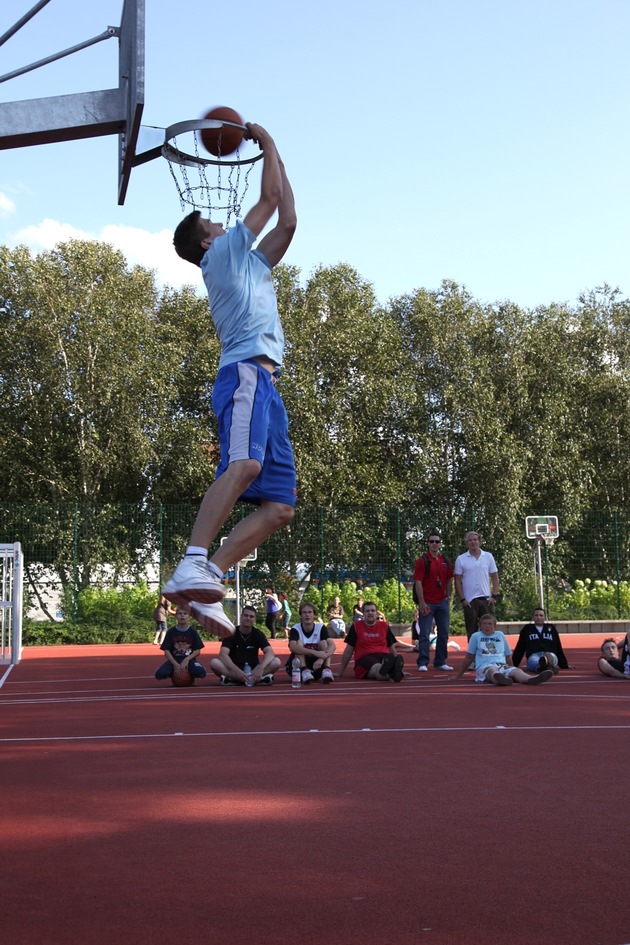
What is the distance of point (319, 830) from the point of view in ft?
13.3

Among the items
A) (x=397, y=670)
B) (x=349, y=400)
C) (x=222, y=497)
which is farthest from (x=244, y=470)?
(x=349, y=400)

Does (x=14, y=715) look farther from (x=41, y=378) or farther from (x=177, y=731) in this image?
(x=41, y=378)

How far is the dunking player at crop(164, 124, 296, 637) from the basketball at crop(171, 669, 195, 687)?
799 cm

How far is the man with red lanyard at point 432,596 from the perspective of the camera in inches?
535

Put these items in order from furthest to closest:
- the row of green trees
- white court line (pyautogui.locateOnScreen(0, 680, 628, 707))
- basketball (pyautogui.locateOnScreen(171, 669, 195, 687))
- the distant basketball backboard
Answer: the row of green trees < basketball (pyautogui.locateOnScreen(171, 669, 195, 687)) < white court line (pyautogui.locateOnScreen(0, 680, 628, 707)) < the distant basketball backboard

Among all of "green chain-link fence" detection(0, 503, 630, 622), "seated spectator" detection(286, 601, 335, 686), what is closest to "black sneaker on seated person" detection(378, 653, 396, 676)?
"seated spectator" detection(286, 601, 335, 686)

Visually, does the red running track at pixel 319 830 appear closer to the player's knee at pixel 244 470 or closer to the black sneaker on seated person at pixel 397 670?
the player's knee at pixel 244 470

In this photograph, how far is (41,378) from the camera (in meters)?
30.8

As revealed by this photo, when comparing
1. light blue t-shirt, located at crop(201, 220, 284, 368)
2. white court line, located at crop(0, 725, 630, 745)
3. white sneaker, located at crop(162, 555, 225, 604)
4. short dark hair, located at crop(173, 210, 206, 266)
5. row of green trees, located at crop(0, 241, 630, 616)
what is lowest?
white court line, located at crop(0, 725, 630, 745)

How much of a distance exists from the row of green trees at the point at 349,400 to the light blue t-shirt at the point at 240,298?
2002cm

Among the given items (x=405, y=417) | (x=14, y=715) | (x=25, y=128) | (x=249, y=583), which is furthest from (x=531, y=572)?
(x=25, y=128)

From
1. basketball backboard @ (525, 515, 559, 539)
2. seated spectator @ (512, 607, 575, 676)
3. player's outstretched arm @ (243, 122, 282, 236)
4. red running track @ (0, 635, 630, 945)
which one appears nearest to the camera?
red running track @ (0, 635, 630, 945)

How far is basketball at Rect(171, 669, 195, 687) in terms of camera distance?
481 inches

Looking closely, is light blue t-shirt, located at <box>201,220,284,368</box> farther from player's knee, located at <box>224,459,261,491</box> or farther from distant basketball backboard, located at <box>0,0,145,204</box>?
distant basketball backboard, located at <box>0,0,145,204</box>
